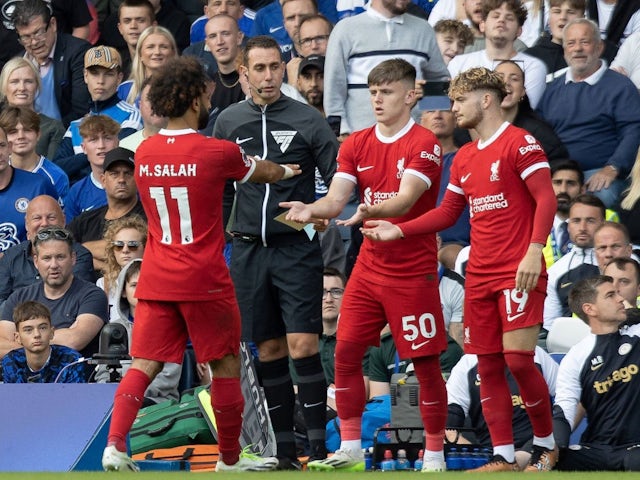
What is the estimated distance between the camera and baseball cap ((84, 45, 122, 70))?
49.9 ft

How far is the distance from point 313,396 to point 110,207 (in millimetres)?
4291

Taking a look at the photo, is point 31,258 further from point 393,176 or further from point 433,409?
point 433,409

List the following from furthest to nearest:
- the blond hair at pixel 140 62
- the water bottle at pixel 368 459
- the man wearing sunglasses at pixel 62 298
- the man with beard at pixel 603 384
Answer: the blond hair at pixel 140 62, the man wearing sunglasses at pixel 62 298, the man with beard at pixel 603 384, the water bottle at pixel 368 459

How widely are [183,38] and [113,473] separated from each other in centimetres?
965

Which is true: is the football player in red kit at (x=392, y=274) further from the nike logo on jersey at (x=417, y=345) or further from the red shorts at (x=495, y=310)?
the red shorts at (x=495, y=310)

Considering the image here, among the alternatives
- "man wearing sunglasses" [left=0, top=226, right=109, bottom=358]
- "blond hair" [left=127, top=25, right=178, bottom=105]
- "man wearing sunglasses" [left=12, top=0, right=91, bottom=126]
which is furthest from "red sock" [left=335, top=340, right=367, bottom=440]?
"man wearing sunglasses" [left=12, top=0, right=91, bottom=126]

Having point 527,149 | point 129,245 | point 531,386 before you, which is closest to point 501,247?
point 527,149


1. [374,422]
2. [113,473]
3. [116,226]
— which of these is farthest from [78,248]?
[113,473]

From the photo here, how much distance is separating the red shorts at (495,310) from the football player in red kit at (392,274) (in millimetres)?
211

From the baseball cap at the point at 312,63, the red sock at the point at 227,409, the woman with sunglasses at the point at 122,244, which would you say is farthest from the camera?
the baseball cap at the point at 312,63

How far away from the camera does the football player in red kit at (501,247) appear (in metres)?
8.99

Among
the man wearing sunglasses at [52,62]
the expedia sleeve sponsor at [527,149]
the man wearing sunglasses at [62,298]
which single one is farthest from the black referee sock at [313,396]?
the man wearing sunglasses at [52,62]

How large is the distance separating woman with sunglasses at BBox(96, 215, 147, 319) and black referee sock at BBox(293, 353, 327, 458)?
9.74ft

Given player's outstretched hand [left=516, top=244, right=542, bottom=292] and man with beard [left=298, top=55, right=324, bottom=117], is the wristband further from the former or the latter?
man with beard [left=298, top=55, right=324, bottom=117]
